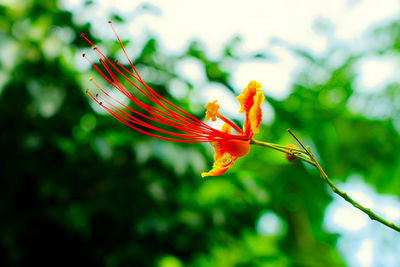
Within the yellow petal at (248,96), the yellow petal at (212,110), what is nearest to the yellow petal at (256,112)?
the yellow petal at (248,96)

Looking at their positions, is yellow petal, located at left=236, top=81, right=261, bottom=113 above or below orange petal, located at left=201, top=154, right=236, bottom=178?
above

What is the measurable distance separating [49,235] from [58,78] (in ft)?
3.03

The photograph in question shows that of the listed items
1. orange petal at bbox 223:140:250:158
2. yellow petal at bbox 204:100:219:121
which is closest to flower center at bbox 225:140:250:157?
orange petal at bbox 223:140:250:158

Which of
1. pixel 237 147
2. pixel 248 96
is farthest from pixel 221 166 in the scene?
pixel 248 96

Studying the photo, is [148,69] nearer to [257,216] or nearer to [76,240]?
[76,240]

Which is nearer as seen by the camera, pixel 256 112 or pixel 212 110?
pixel 256 112

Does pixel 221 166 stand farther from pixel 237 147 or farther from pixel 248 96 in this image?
pixel 248 96

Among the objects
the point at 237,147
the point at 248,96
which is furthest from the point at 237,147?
the point at 248,96

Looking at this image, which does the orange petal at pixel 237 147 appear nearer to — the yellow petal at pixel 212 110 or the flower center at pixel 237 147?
the flower center at pixel 237 147

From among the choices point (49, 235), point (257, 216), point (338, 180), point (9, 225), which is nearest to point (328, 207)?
point (338, 180)

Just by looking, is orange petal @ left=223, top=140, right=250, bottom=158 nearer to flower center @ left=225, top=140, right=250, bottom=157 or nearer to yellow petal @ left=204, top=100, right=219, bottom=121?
flower center @ left=225, top=140, right=250, bottom=157

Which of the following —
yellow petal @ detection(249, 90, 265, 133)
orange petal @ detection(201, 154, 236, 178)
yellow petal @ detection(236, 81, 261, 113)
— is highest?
yellow petal @ detection(236, 81, 261, 113)

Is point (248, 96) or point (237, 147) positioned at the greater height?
point (248, 96)

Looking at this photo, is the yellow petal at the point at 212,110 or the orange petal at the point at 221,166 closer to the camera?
the orange petal at the point at 221,166
